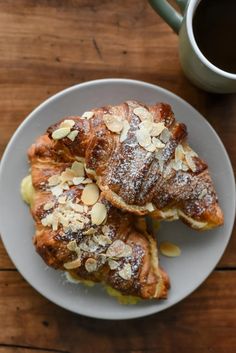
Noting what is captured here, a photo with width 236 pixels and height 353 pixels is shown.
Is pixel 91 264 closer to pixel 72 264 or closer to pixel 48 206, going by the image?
pixel 72 264

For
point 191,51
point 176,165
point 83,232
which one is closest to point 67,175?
point 83,232

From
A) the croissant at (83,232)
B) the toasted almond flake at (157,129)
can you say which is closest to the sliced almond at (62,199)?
the croissant at (83,232)

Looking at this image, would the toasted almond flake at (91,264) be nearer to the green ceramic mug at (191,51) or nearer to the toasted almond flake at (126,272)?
the toasted almond flake at (126,272)

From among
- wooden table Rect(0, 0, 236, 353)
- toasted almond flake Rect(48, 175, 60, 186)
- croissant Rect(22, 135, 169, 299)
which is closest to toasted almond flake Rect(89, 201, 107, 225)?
croissant Rect(22, 135, 169, 299)

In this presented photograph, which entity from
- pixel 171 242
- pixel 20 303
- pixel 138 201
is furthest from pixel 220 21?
pixel 20 303

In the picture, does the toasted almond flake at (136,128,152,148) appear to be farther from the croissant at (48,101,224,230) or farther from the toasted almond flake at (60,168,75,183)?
the toasted almond flake at (60,168,75,183)

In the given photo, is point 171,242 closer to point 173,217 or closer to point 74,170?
point 173,217

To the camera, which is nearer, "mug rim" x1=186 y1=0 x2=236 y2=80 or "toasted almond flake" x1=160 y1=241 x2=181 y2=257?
"mug rim" x1=186 y1=0 x2=236 y2=80
